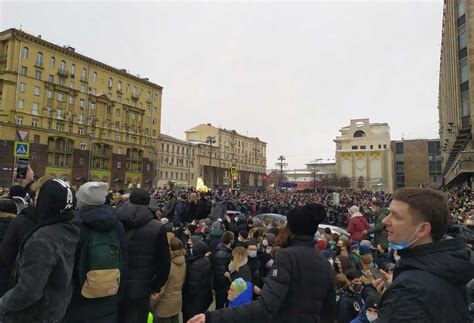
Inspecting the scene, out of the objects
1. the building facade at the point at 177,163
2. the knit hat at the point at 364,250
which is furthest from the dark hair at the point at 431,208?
the building facade at the point at 177,163

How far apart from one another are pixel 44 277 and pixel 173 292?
2465 mm

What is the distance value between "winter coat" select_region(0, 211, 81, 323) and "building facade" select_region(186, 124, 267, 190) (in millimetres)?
74370

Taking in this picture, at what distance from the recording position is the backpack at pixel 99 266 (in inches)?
110

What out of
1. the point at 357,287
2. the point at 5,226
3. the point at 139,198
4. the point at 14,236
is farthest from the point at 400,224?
the point at 5,226

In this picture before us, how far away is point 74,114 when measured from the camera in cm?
5178

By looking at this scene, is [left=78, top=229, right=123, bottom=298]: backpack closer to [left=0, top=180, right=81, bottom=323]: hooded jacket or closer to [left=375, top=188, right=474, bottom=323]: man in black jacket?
[left=0, top=180, right=81, bottom=323]: hooded jacket

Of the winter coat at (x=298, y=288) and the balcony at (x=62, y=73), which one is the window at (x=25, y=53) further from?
the winter coat at (x=298, y=288)

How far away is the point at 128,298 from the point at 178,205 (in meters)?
8.27

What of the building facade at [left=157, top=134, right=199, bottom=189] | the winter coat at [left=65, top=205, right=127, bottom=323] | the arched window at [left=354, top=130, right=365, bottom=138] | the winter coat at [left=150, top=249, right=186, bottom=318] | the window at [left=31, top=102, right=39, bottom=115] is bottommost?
the winter coat at [left=150, top=249, right=186, bottom=318]

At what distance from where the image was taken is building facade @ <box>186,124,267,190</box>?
8331cm

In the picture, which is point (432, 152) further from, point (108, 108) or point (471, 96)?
point (108, 108)

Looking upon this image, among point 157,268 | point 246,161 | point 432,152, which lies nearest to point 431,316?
point 157,268

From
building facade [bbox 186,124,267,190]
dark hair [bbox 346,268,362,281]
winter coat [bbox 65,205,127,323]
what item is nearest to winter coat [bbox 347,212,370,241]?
dark hair [bbox 346,268,362,281]

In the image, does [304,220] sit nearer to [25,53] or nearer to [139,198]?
[139,198]
